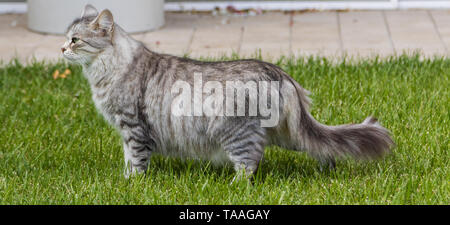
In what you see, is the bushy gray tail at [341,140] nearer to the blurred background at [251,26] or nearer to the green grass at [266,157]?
the green grass at [266,157]

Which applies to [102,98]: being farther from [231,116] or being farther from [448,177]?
[448,177]

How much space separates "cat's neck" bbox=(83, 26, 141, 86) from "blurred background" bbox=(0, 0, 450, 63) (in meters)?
2.70

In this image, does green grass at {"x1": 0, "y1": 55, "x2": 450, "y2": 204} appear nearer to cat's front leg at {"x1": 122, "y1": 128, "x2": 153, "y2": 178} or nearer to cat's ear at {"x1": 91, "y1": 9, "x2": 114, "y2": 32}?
cat's front leg at {"x1": 122, "y1": 128, "x2": 153, "y2": 178}

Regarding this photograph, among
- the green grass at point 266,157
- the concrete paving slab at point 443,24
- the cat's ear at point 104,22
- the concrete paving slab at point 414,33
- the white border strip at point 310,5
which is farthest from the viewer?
the white border strip at point 310,5

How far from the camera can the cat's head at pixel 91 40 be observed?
15.4 ft

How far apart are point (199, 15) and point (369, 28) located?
210 cm

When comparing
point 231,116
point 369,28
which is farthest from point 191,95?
point 369,28

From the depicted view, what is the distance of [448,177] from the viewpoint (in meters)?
4.58

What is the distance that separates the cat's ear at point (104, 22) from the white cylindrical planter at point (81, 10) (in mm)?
3601

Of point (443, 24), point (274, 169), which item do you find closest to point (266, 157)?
point (274, 169)

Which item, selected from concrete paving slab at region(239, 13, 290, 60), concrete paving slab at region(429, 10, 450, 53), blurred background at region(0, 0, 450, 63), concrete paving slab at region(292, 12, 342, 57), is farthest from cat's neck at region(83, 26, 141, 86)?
concrete paving slab at region(429, 10, 450, 53)

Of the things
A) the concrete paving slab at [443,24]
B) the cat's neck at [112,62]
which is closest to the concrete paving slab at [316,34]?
the concrete paving slab at [443,24]

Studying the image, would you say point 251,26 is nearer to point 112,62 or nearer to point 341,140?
→ point 112,62
